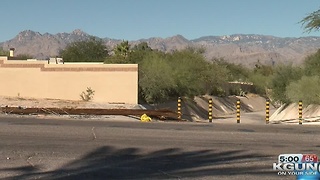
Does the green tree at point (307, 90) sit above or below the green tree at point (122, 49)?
below

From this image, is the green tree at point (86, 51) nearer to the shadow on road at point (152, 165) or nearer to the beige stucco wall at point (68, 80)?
the beige stucco wall at point (68, 80)

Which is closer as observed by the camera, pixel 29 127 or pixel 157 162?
pixel 157 162

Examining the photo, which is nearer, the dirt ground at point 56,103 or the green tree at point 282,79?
the dirt ground at point 56,103

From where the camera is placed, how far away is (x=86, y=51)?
87.0 metres

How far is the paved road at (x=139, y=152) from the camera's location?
37.4 feet

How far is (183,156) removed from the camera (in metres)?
14.0

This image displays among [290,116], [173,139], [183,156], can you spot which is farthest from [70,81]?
[183,156]

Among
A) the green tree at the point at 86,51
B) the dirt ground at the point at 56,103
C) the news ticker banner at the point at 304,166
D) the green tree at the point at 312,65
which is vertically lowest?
the dirt ground at the point at 56,103

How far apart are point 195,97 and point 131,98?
1956 centimetres

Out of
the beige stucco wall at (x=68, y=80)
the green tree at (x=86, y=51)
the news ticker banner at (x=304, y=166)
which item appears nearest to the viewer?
the news ticker banner at (x=304, y=166)

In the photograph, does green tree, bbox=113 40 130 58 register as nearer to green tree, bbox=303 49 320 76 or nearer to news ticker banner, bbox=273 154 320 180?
green tree, bbox=303 49 320 76

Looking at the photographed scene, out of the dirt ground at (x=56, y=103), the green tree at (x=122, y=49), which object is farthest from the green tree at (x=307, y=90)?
the green tree at (x=122, y=49)

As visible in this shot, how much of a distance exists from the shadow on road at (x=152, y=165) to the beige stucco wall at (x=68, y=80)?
29.7m

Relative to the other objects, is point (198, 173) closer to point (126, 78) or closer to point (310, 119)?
point (310, 119)
